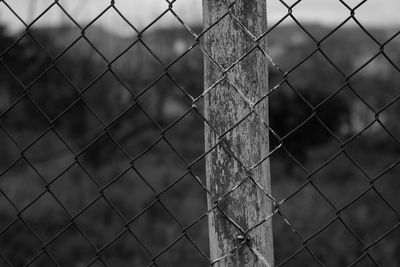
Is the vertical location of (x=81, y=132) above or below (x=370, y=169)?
above

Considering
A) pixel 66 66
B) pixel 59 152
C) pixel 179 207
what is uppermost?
pixel 66 66

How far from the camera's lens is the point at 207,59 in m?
1.42

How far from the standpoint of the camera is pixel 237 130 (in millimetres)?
1401

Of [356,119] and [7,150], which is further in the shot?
[356,119]

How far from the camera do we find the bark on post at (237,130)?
4.55ft

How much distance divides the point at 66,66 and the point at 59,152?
3.87 ft

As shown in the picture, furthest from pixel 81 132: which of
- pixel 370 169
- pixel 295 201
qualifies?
pixel 370 169

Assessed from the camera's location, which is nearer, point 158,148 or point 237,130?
point 237,130

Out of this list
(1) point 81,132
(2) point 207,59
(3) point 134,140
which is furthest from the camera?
(3) point 134,140

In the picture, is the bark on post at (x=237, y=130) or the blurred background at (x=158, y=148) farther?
the blurred background at (x=158, y=148)

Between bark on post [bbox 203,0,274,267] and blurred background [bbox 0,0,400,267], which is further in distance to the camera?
blurred background [bbox 0,0,400,267]

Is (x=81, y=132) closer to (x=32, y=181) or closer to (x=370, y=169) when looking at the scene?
(x=32, y=181)

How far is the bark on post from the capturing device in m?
1.39

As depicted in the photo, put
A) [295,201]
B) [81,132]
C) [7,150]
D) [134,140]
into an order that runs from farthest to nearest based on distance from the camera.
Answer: [134,140] < [81,132] < [295,201] < [7,150]
